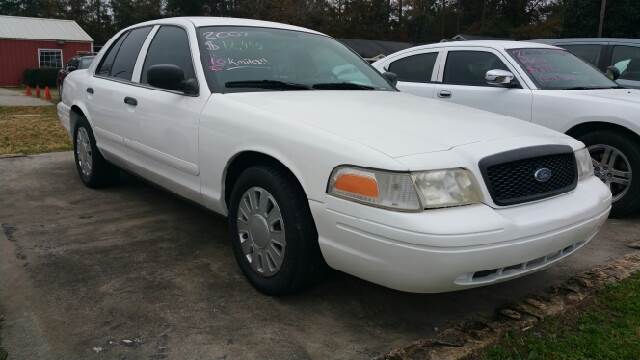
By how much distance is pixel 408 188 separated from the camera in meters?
2.47

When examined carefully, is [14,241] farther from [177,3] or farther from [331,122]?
[177,3]

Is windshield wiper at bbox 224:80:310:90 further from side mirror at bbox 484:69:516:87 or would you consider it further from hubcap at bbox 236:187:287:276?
side mirror at bbox 484:69:516:87

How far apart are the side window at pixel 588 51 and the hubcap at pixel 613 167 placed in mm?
2749

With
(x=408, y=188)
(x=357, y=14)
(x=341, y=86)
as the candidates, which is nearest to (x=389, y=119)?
(x=408, y=188)

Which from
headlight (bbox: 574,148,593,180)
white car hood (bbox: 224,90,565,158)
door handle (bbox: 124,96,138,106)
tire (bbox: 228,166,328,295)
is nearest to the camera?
white car hood (bbox: 224,90,565,158)

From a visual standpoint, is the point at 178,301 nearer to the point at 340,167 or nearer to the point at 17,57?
the point at 340,167

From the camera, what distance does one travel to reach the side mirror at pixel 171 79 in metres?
3.48

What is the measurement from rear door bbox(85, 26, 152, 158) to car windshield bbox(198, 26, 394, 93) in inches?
36.6

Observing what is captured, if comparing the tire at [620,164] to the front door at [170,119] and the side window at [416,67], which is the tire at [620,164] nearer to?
the side window at [416,67]

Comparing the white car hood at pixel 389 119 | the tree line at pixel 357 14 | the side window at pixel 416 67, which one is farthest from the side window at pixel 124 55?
the tree line at pixel 357 14

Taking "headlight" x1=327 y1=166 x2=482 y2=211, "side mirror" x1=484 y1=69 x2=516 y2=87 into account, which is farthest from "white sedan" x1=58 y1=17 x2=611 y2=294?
"side mirror" x1=484 y1=69 x2=516 y2=87

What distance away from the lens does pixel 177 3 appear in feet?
163

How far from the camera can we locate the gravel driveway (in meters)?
2.68

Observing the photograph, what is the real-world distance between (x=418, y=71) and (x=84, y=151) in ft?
12.0
